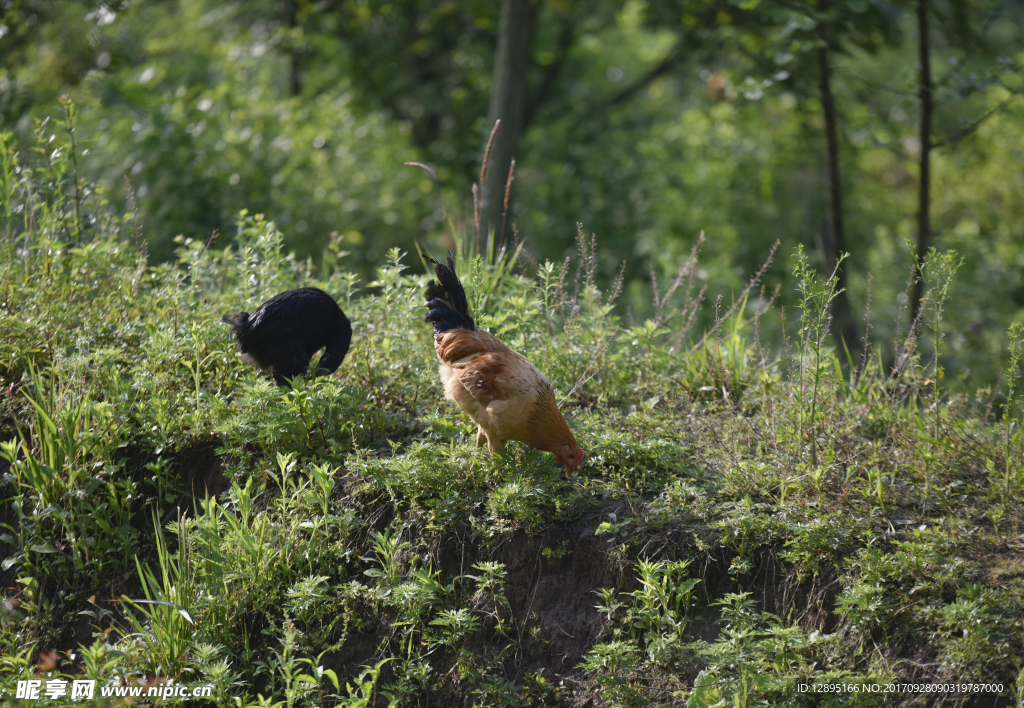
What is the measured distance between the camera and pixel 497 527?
3.26 meters

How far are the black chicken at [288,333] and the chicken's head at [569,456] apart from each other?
146cm

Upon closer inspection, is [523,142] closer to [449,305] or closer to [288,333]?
[449,305]

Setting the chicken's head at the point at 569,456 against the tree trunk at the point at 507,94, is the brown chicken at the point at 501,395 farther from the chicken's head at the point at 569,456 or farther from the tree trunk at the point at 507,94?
the tree trunk at the point at 507,94

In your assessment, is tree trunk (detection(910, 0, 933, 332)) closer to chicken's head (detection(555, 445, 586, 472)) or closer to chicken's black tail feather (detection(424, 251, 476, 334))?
chicken's head (detection(555, 445, 586, 472))

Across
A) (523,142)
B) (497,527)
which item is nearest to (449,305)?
(497,527)

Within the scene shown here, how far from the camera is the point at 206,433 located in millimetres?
3828

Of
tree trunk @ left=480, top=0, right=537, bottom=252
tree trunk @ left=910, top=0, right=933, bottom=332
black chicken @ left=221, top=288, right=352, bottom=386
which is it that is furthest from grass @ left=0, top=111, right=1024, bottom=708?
tree trunk @ left=480, top=0, right=537, bottom=252

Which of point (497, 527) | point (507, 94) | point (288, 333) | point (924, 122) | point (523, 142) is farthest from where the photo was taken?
point (523, 142)

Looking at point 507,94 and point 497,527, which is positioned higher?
point 507,94

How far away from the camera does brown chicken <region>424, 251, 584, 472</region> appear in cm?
336

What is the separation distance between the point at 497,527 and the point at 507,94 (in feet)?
16.4

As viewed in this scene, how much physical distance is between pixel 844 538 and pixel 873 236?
9.83 meters

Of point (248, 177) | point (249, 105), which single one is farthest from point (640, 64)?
point (248, 177)

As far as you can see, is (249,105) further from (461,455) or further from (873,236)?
(873,236)
